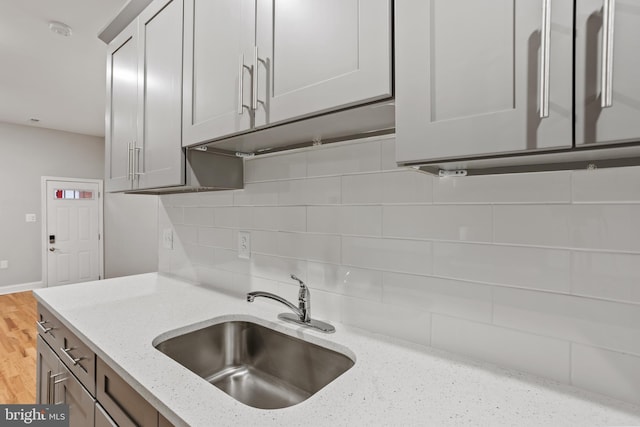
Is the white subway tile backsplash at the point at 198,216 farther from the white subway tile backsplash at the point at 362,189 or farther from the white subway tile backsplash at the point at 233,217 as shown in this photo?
the white subway tile backsplash at the point at 362,189

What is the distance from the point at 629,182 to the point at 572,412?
0.50m

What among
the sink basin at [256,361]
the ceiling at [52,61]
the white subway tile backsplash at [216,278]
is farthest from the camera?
→ the ceiling at [52,61]

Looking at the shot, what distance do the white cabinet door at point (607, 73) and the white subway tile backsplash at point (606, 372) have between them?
528 mm

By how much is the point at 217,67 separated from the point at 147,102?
0.57 m

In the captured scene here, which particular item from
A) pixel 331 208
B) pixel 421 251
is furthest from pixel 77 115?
pixel 421 251

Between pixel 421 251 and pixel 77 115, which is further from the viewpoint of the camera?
pixel 77 115

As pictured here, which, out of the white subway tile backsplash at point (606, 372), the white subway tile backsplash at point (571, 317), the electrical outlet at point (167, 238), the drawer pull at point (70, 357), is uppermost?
the electrical outlet at point (167, 238)

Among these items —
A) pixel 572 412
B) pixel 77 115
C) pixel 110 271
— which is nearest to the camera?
pixel 572 412

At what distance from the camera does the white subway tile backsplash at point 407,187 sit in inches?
39.2

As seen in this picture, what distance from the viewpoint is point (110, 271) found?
19.5 feet

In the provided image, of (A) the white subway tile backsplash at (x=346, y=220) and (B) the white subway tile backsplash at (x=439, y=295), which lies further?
(A) the white subway tile backsplash at (x=346, y=220)

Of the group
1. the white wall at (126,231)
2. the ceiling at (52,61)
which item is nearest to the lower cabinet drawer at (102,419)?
the ceiling at (52,61)

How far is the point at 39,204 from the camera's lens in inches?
204

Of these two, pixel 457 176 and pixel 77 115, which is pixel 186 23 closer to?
pixel 457 176
